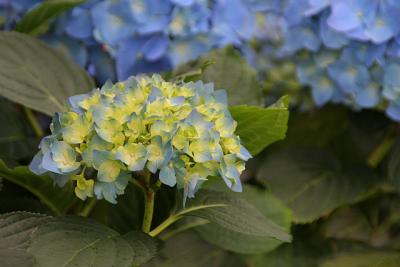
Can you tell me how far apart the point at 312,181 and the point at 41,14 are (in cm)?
47

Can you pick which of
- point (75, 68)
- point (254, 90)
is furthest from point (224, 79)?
point (75, 68)

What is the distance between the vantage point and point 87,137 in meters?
0.65

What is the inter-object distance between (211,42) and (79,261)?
476 millimetres

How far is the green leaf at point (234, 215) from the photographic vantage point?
697 millimetres

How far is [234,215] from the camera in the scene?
2.36 ft

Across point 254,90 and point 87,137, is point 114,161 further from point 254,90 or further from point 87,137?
point 254,90

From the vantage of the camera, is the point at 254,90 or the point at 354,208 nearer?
the point at 254,90

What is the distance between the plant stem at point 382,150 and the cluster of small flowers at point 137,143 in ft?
1.84

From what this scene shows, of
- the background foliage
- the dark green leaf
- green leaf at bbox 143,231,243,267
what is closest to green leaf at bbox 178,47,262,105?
the background foliage

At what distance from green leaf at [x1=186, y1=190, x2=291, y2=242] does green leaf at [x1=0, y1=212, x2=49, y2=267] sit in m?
0.15

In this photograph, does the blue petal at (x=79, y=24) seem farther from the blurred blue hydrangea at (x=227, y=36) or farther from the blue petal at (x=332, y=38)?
the blue petal at (x=332, y=38)

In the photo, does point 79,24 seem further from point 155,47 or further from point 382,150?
point 382,150

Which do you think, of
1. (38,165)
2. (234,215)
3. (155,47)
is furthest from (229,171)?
(155,47)

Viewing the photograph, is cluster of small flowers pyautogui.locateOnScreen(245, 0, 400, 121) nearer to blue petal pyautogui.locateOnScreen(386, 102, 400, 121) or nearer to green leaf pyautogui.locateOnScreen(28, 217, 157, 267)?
blue petal pyautogui.locateOnScreen(386, 102, 400, 121)
